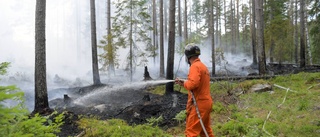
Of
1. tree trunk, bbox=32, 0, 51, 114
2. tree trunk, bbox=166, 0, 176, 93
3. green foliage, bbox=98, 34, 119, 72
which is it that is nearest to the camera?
tree trunk, bbox=32, 0, 51, 114

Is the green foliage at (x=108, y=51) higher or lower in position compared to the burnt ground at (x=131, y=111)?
higher

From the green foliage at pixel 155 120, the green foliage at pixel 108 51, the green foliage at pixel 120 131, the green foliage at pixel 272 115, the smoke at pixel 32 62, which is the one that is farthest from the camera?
the smoke at pixel 32 62

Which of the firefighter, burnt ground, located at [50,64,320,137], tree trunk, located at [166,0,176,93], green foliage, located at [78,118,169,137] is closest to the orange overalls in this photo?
the firefighter

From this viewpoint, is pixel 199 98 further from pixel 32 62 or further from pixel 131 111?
pixel 32 62

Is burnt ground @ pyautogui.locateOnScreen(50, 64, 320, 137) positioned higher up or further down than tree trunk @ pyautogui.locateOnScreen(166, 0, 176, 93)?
further down

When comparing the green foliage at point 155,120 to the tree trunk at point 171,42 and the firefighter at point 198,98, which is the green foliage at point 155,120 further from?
the tree trunk at point 171,42

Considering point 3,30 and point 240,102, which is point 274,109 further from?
point 3,30

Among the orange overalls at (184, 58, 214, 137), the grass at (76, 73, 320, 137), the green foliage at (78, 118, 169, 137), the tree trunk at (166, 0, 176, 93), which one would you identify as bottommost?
the green foliage at (78, 118, 169, 137)

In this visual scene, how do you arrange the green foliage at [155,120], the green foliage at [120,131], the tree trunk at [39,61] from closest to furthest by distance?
the green foliage at [120,131]
the green foliage at [155,120]
the tree trunk at [39,61]

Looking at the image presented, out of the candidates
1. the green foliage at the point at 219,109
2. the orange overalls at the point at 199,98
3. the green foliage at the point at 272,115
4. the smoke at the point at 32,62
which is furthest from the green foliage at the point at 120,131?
the smoke at the point at 32,62

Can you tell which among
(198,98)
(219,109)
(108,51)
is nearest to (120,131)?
(198,98)

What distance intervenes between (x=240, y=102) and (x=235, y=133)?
3.54 meters

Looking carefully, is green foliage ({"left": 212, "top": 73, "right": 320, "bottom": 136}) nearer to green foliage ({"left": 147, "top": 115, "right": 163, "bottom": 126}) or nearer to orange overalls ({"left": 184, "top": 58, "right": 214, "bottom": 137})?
green foliage ({"left": 147, "top": 115, "right": 163, "bottom": 126})

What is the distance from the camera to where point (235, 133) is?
5.82 meters
